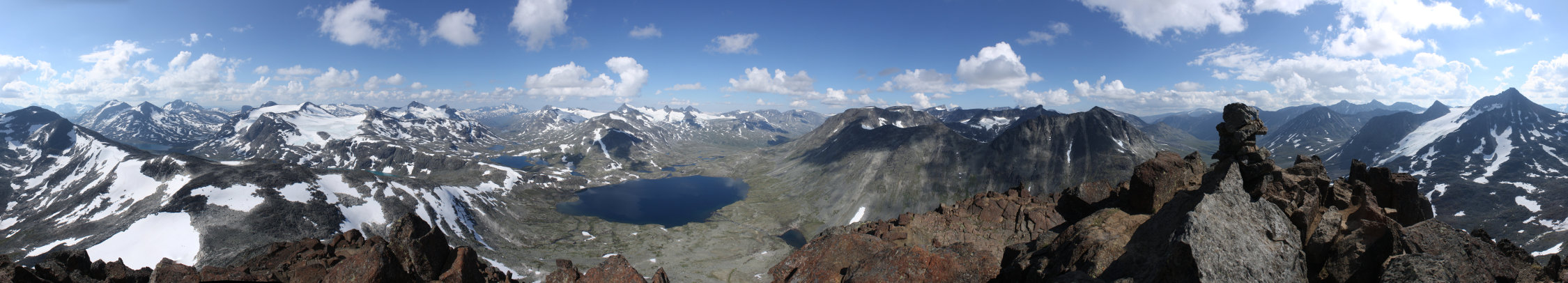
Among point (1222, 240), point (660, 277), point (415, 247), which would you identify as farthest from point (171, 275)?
point (1222, 240)

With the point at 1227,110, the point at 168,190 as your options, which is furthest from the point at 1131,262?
the point at 168,190

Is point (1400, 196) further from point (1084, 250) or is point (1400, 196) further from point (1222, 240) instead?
point (1222, 240)

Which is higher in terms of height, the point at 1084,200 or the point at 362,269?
the point at 362,269

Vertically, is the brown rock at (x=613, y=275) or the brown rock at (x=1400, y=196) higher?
the brown rock at (x=1400, y=196)

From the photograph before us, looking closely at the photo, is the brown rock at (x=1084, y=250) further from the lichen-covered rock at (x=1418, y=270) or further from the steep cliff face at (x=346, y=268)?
the steep cliff face at (x=346, y=268)

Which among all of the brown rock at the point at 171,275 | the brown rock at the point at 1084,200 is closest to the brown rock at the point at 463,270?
the brown rock at the point at 171,275
